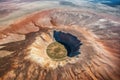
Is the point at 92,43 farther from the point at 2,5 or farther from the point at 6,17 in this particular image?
the point at 2,5

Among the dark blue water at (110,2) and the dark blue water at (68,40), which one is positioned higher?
the dark blue water at (110,2)

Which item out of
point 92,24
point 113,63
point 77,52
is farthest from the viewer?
point 92,24

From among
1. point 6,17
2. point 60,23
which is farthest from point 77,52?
point 6,17

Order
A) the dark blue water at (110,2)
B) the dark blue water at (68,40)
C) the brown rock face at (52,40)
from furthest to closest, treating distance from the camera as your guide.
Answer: the dark blue water at (110,2), the dark blue water at (68,40), the brown rock face at (52,40)

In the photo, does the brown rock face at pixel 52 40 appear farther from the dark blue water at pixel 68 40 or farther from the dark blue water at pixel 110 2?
the dark blue water at pixel 110 2

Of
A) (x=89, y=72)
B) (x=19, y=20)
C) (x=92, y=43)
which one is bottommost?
(x=89, y=72)

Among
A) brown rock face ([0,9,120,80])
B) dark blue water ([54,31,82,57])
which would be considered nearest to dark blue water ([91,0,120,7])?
brown rock face ([0,9,120,80])

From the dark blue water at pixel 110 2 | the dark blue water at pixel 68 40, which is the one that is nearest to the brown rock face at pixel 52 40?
the dark blue water at pixel 68 40

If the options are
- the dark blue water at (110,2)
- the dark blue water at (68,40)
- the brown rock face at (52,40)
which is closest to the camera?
the brown rock face at (52,40)

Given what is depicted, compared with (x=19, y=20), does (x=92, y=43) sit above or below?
below
